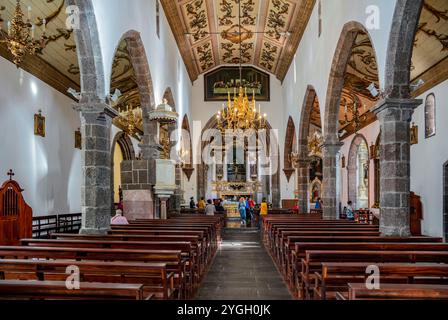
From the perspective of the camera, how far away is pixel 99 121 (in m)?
8.05

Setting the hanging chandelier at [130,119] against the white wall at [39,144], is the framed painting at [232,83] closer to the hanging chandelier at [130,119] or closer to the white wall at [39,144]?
the hanging chandelier at [130,119]

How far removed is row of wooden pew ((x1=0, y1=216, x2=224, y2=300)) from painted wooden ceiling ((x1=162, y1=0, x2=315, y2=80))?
36.0ft

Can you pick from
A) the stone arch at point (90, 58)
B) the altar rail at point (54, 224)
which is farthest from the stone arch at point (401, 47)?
the altar rail at point (54, 224)

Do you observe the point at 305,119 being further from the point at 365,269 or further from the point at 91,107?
the point at 365,269

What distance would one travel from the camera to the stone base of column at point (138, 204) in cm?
1223

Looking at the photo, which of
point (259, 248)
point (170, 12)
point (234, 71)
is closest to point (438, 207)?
point (259, 248)

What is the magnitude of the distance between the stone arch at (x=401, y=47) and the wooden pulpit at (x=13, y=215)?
790 centimetres

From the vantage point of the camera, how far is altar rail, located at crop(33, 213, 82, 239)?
11602 millimetres

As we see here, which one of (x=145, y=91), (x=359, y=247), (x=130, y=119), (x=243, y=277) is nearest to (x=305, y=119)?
(x=130, y=119)

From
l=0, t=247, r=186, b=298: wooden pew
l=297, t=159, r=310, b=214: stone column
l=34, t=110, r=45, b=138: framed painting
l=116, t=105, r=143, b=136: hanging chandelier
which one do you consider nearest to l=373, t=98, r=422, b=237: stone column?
A: l=0, t=247, r=186, b=298: wooden pew

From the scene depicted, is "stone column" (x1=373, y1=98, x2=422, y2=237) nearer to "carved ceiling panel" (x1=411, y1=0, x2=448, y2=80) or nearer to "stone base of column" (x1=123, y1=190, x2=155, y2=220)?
"carved ceiling panel" (x1=411, y1=0, x2=448, y2=80)

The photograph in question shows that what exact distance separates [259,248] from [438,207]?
4.93m

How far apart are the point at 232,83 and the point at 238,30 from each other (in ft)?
17.2
